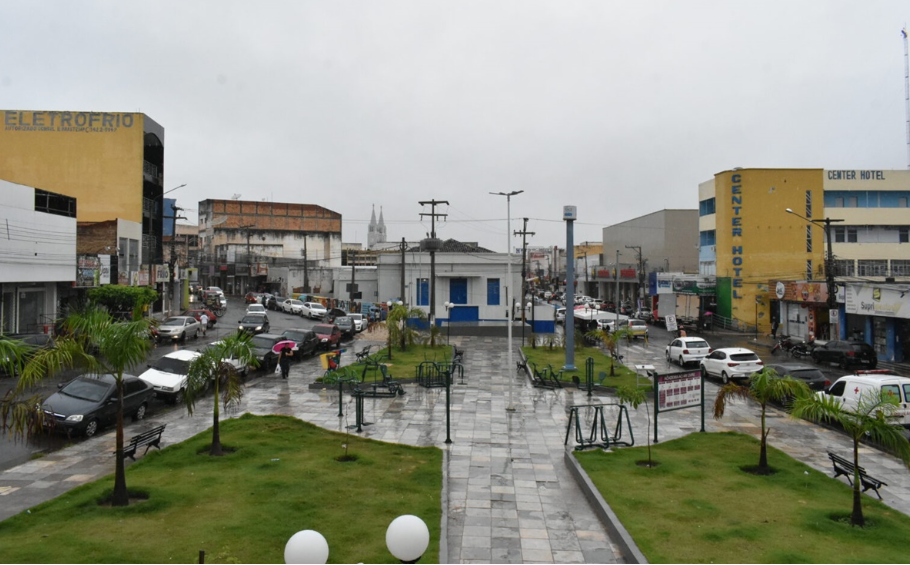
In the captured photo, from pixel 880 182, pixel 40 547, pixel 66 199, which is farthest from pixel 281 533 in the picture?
pixel 880 182

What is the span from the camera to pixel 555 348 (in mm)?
35375

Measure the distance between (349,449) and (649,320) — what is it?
49.3 metres

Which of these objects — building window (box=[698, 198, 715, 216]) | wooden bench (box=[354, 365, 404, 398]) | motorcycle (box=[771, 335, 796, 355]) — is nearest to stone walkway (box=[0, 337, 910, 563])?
wooden bench (box=[354, 365, 404, 398])

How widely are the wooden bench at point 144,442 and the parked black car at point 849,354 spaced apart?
1162 inches

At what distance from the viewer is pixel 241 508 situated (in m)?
9.88

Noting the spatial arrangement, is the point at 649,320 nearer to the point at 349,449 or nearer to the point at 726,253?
the point at 726,253

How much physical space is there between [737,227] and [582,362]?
26810mm

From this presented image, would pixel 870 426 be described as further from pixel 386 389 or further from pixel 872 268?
pixel 872 268

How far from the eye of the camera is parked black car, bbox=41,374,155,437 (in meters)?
15.0

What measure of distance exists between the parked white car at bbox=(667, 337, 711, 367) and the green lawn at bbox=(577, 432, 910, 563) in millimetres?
16082

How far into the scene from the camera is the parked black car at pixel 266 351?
26816 mm

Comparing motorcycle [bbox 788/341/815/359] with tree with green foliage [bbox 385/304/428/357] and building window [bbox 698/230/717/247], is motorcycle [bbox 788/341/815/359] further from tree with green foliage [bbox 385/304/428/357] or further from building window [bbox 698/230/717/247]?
building window [bbox 698/230/717/247]

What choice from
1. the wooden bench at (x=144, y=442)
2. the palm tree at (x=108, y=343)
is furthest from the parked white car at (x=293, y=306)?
the palm tree at (x=108, y=343)

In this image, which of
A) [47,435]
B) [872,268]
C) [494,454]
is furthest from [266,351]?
[872,268]
